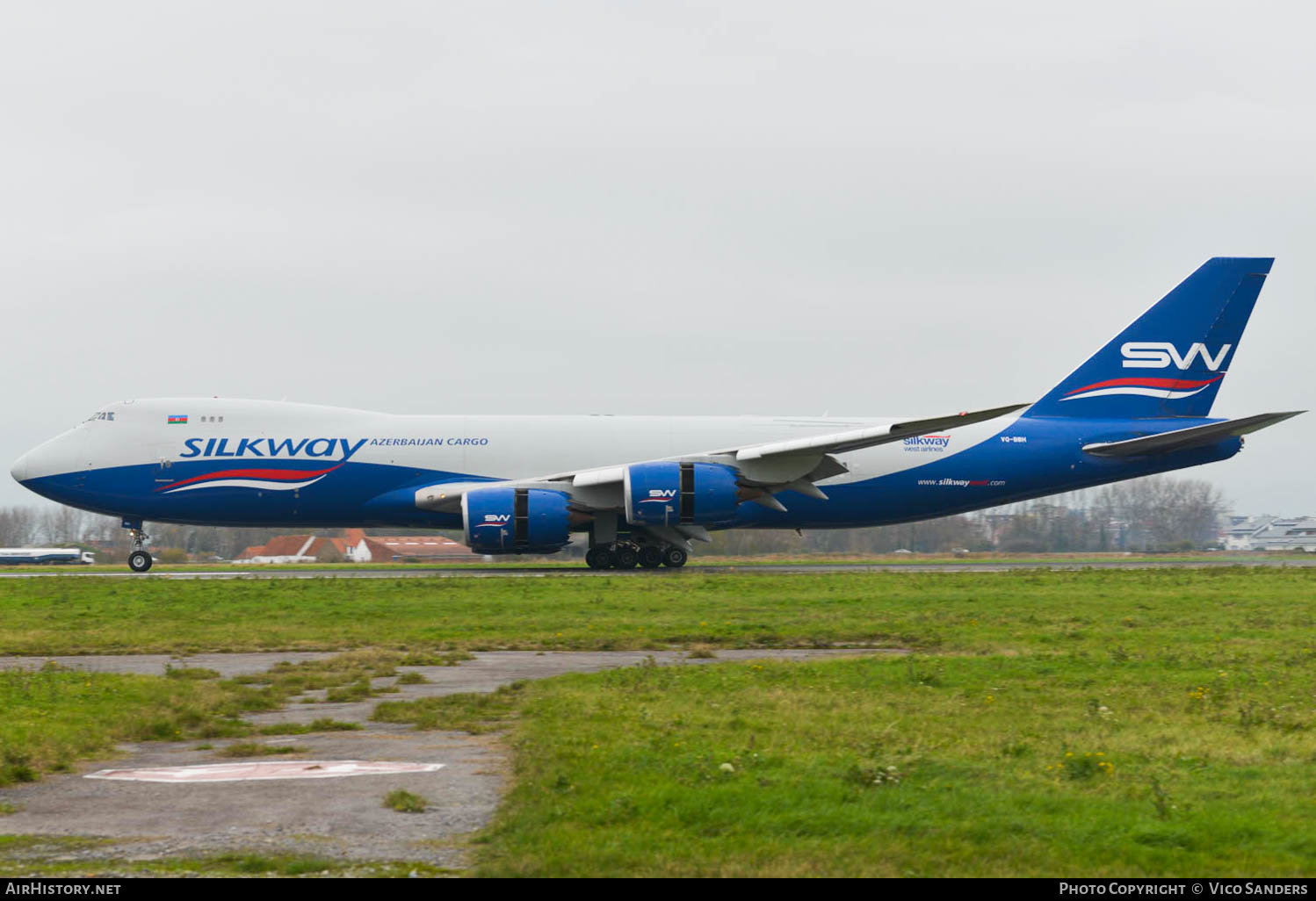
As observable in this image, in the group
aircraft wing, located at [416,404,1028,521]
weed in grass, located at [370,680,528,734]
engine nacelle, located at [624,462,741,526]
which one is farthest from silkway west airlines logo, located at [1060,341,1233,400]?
weed in grass, located at [370,680,528,734]

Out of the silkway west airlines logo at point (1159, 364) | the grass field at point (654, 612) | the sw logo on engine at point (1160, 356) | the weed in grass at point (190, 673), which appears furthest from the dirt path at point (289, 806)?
the sw logo on engine at point (1160, 356)

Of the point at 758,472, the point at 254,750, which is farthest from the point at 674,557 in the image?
the point at 254,750

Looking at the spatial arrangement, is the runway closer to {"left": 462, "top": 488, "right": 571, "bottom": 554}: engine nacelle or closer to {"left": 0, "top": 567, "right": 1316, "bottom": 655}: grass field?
{"left": 462, "top": 488, "right": 571, "bottom": 554}: engine nacelle

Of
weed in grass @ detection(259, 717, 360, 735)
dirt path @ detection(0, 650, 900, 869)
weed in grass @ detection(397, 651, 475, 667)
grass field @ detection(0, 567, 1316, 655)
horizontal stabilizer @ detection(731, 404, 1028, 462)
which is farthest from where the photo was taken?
horizontal stabilizer @ detection(731, 404, 1028, 462)

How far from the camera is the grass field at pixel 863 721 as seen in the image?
6648 mm

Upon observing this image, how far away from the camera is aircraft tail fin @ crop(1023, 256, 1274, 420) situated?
117 ft

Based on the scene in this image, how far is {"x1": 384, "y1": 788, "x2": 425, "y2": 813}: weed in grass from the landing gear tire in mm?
25706

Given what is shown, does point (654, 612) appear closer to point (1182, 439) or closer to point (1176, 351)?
point (1182, 439)

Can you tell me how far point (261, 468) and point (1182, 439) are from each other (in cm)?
2419

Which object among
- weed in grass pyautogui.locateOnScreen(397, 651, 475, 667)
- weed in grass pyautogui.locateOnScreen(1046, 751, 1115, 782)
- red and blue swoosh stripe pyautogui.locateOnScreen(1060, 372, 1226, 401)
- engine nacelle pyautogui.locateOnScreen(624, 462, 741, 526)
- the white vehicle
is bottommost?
the white vehicle

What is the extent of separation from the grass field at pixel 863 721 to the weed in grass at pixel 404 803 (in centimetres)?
54

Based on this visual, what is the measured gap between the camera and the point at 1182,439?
33812 millimetres

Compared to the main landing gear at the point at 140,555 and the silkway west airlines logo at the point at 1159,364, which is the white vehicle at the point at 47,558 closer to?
the main landing gear at the point at 140,555

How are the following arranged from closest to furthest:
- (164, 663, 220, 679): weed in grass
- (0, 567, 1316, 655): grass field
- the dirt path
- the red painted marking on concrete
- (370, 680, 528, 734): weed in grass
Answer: the dirt path < the red painted marking on concrete < (370, 680, 528, 734): weed in grass < (164, 663, 220, 679): weed in grass < (0, 567, 1316, 655): grass field
